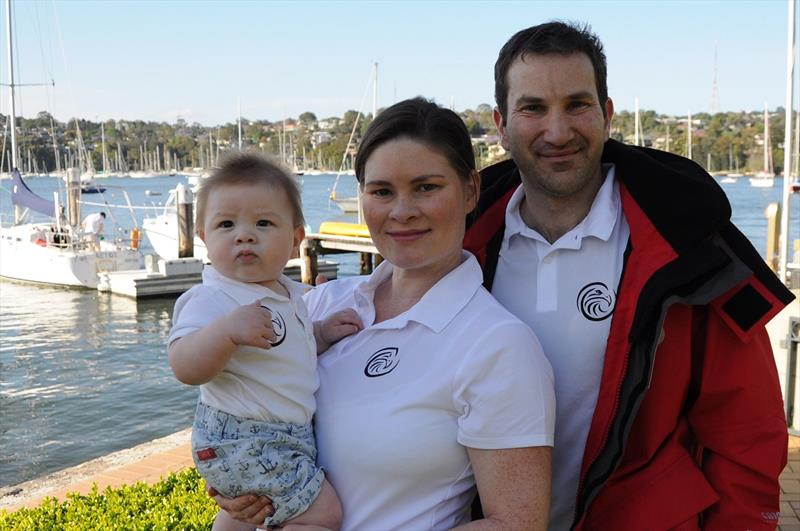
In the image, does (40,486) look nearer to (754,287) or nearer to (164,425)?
(164,425)

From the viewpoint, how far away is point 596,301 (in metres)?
2.29

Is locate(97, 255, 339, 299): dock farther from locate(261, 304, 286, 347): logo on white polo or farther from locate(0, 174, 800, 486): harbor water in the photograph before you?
locate(261, 304, 286, 347): logo on white polo

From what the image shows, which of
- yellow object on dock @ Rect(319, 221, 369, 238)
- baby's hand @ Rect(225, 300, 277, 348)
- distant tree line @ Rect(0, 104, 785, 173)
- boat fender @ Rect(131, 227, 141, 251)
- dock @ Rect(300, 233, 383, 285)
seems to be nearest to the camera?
baby's hand @ Rect(225, 300, 277, 348)

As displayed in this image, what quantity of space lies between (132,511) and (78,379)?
11173 millimetres

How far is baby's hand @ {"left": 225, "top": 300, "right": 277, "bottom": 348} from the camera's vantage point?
2057 millimetres

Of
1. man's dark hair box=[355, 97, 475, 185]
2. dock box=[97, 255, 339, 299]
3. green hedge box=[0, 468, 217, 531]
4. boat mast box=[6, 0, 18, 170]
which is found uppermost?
boat mast box=[6, 0, 18, 170]

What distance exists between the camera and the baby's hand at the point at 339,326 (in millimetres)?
2363

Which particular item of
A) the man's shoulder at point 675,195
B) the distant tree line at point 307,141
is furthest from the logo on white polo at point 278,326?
the distant tree line at point 307,141

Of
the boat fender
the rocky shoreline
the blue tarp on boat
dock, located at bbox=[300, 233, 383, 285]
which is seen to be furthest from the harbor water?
dock, located at bbox=[300, 233, 383, 285]

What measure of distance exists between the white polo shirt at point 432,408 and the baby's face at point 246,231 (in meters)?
0.38

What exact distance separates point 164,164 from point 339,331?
118588 mm

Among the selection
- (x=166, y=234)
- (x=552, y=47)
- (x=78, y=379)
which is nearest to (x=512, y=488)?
(x=552, y=47)

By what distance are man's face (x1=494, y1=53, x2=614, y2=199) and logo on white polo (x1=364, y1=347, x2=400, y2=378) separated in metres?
Result: 0.71

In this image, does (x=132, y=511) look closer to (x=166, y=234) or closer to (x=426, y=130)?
(x=426, y=130)
